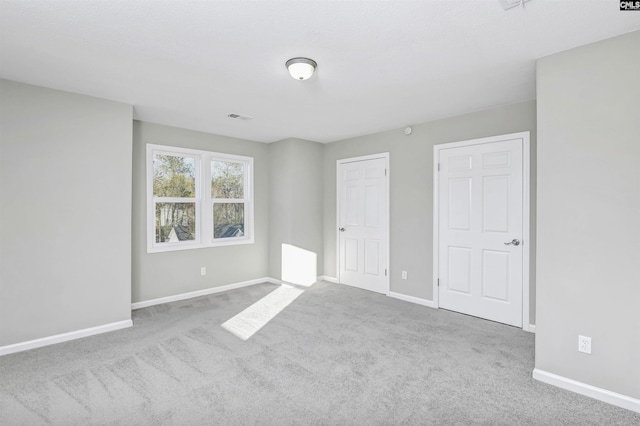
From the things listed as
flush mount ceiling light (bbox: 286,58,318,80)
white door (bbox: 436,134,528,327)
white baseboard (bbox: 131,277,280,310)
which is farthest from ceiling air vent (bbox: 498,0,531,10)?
white baseboard (bbox: 131,277,280,310)

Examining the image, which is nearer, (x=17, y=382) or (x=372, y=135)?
(x=17, y=382)

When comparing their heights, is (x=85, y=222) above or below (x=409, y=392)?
above

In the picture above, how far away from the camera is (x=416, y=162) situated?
4.41 meters

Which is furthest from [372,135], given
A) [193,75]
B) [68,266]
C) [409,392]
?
[68,266]

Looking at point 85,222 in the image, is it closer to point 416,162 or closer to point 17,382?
point 17,382

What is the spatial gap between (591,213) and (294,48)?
2.36 metres

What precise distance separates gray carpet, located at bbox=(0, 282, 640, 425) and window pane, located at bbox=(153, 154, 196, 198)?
172cm

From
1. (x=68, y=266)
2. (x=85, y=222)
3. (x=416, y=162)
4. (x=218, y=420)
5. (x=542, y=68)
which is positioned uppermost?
(x=542, y=68)

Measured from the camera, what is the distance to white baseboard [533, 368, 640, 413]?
6.91 ft

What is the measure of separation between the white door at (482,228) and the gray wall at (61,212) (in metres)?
3.74

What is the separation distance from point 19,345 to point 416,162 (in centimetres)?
466

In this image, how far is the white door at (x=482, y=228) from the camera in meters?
3.54

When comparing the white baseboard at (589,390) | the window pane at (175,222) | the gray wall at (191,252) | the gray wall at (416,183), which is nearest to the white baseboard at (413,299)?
the gray wall at (416,183)

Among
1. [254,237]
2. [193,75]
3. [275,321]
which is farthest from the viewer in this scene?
[254,237]
